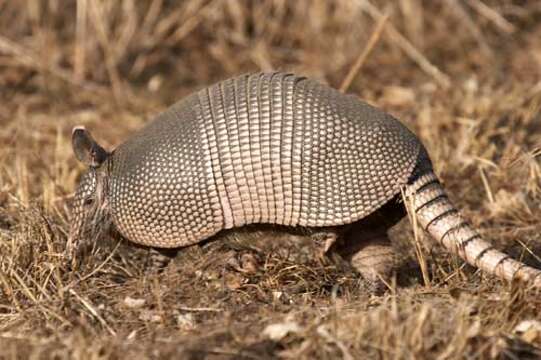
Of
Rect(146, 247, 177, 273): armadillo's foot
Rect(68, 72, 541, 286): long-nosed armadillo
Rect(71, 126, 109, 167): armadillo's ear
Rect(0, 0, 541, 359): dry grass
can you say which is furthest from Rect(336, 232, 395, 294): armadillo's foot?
Rect(71, 126, 109, 167): armadillo's ear

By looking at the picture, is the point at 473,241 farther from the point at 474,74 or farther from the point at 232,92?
the point at 474,74

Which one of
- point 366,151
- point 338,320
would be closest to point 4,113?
point 366,151

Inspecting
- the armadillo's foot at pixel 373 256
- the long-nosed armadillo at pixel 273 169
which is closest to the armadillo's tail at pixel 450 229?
the long-nosed armadillo at pixel 273 169

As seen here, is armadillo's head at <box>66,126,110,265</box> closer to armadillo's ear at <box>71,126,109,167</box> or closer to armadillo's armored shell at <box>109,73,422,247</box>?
armadillo's ear at <box>71,126,109,167</box>

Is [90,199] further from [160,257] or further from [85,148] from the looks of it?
[160,257]

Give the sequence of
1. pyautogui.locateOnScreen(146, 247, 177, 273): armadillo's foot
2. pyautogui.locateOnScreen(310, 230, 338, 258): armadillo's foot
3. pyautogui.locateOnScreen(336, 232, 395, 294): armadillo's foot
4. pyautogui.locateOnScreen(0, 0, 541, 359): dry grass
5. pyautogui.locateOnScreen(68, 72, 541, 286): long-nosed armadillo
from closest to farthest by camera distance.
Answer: pyautogui.locateOnScreen(0, 0, 541, 359): dry grass
pyautogui.locateOnScreen(68, 72, 541, 286): long-nosed armadillo
pyautogui.locateOnScreen(310, 230, 338, 258): armadillo's foot
pyautogui.locateOnScreen(336, 232, 395, 294): armadillo's foot
pyautogui.locateOnScreen(146, 247, 177, 273): armadillo's foot

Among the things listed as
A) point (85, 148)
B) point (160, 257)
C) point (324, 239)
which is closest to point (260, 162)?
point (324, 239)
